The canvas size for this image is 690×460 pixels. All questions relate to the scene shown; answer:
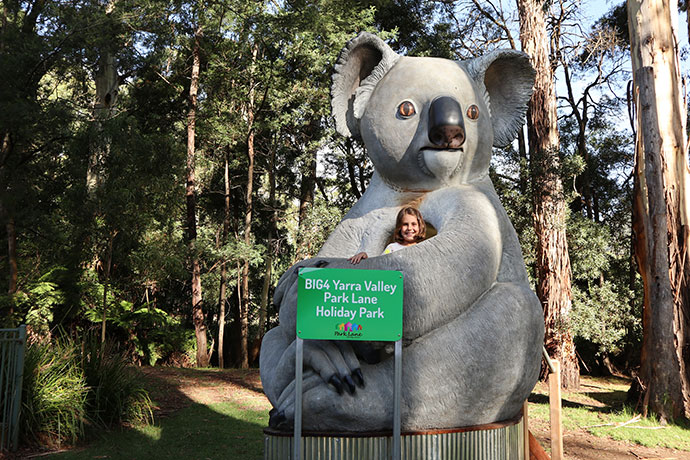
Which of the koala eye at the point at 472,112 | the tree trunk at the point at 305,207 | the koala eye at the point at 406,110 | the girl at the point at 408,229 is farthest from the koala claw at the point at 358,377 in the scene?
the tree trunk at the point at 305,207

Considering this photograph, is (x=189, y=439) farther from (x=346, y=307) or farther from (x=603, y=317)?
(x=603, y=317)

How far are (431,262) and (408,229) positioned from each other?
566 mm

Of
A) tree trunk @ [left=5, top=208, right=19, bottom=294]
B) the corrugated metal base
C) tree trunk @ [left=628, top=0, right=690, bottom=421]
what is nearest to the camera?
the corrugated metal base

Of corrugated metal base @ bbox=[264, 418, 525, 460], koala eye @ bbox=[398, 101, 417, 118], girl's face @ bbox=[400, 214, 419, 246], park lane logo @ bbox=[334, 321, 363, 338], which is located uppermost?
koala eye @ bbox=[398, 101, 417, 118]

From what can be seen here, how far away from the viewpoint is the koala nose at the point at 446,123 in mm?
3711

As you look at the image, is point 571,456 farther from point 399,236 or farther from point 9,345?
point 9,345

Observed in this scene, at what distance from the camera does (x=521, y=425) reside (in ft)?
12.3

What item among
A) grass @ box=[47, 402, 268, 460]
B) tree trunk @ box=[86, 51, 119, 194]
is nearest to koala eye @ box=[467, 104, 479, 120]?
grass @ box=[47, 402, 268, 460]

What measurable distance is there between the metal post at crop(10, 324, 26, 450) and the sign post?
5.08 metres

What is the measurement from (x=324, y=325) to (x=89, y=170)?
852 centimetres

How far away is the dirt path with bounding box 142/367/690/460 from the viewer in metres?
6.50

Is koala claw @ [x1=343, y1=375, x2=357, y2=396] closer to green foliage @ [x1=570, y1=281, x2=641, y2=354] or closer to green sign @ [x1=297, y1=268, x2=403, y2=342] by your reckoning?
green sign @ [x1=297, y1=268, x2=403, y2=342]

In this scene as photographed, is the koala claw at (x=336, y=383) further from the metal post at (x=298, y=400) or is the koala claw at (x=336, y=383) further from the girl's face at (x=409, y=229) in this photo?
the girl's face at (x=409, y=229)

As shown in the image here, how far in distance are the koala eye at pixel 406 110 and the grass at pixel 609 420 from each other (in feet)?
17.9
